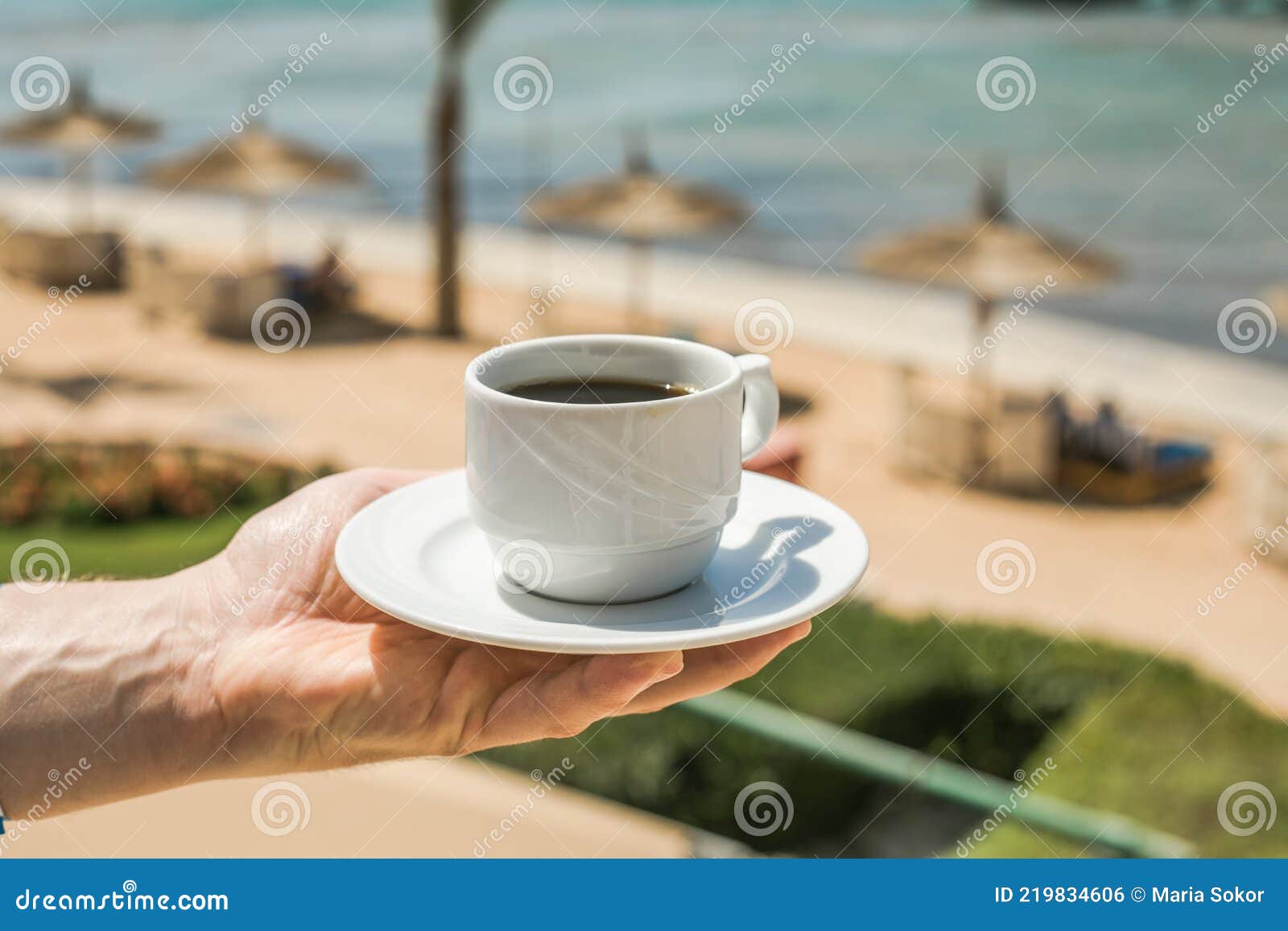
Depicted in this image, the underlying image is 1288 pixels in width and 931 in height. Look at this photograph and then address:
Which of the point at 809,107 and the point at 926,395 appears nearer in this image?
the point at 926,395

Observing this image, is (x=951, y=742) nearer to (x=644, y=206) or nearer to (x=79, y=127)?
(x=644, y=206)

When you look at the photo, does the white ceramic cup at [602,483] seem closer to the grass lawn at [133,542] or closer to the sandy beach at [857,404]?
the grass lawn at [133,542]

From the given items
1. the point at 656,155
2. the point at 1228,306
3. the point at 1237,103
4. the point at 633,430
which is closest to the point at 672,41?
the point at 656,155

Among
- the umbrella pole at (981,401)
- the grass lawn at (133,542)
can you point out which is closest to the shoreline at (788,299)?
the umbrella pole at (981,401)

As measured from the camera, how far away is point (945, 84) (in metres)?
33.4

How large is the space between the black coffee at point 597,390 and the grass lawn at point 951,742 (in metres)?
2.04

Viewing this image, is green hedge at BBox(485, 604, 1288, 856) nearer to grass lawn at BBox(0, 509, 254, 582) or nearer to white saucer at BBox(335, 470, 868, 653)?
white saucer at BBox(335, 470, 868, 653)

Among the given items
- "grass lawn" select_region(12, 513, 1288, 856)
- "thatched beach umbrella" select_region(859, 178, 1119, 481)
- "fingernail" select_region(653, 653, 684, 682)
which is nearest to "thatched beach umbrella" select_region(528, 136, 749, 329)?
"thatched beach umbrella" select_region(859, 178, 1119, 481)

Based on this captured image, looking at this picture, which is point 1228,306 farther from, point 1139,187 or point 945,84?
point 945,84

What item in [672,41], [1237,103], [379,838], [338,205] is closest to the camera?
[379,838]

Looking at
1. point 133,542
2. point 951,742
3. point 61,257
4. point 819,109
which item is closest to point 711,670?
point 951,742

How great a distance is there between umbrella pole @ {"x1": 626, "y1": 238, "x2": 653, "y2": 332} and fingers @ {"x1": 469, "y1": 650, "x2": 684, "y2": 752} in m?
11.2

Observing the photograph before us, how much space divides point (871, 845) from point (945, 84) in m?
32.0

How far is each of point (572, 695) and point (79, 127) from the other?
39.8 feet
